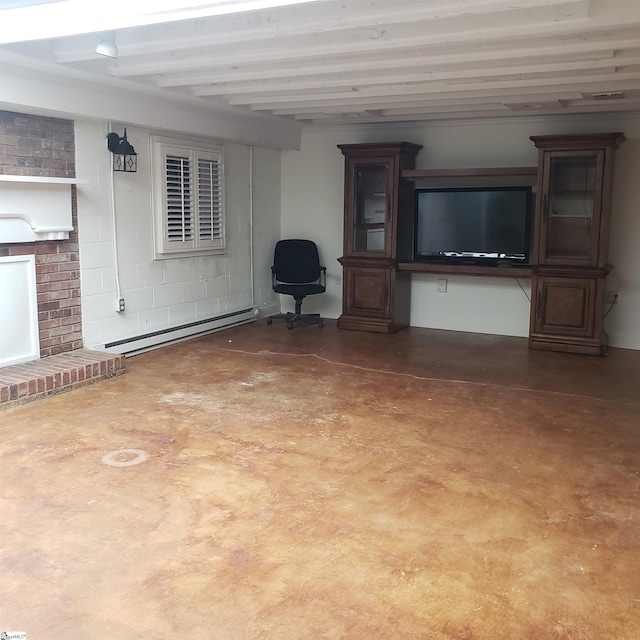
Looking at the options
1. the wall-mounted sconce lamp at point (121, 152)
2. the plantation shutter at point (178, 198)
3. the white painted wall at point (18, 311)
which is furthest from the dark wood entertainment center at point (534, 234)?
the white painted wall at point (18, 311)

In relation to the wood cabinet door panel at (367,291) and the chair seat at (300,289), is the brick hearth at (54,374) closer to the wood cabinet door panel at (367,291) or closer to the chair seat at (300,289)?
the chair seat at (300,289)

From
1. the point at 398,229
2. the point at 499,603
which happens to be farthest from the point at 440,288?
the point at 499,603

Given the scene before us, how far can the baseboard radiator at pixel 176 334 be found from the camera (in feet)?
18.3

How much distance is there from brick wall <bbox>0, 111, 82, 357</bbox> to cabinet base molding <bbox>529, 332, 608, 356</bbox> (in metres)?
4.02

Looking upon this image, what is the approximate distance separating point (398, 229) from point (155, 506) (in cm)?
437

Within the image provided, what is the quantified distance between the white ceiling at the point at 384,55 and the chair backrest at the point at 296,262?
1830 millimetres

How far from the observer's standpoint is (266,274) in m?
7.50

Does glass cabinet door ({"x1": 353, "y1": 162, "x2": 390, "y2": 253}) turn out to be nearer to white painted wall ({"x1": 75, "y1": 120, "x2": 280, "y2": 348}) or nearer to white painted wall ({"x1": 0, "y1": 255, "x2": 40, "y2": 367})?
white painted wall ({"x1": 75, "y1": 120, "x2": 280, "y2": 348})

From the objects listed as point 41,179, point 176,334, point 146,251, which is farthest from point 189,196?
point 41,179

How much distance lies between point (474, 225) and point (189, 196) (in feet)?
9.03

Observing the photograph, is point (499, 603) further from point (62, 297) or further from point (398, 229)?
point (398, 229)

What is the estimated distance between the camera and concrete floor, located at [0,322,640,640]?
2133 millimetres

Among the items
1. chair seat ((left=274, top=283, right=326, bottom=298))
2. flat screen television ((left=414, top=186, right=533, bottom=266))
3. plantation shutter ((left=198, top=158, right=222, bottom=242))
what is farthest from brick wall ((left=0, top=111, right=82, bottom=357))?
flat screen television ((left=414, top=186, right=533, bottom=266))

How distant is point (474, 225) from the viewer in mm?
6316
